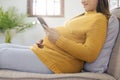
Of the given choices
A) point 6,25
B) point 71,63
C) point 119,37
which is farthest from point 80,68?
point 6,25

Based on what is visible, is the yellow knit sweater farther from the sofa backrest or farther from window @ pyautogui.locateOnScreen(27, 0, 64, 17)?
window @ pyautogui.locateOnScreen(27, 0, 64, 17)

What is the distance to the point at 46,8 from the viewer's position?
4516mm

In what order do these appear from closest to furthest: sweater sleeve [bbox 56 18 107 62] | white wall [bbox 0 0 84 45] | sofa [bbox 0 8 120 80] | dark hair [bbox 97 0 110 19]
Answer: sofa [bbox 0 8 120 80] < sweater sleeve [bbox 56 18 107 62] < dark hair [bbox 97 0 110 19] < white wall [bbox 0 0 84 45]

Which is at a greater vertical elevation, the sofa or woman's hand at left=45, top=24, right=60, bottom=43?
woman's hand at left=45, top=24, right=60, bottom=43

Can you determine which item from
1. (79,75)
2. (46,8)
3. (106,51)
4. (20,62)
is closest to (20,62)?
(20,62)

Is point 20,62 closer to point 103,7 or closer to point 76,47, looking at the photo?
point 76,47

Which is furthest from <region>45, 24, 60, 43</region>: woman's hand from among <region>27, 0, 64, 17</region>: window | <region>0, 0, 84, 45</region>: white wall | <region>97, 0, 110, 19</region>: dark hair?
<region>27, 0, 64, 17</region>: window

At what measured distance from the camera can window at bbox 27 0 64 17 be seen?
176 inches

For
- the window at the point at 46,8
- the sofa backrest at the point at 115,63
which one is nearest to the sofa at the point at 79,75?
the sofa backrest at the point at 115,63

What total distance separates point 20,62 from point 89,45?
0.41 meters

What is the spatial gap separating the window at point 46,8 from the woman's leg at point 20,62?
310cm

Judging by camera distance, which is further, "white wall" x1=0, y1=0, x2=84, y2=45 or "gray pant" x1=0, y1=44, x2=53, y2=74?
"white wall" x1=0, y1=0, x2=84, y2=45

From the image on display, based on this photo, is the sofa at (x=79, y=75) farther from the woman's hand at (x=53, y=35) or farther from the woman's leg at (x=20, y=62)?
the woman's hand at (x=53, y=35)

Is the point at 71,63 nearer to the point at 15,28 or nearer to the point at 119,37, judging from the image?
the point at 119,37
